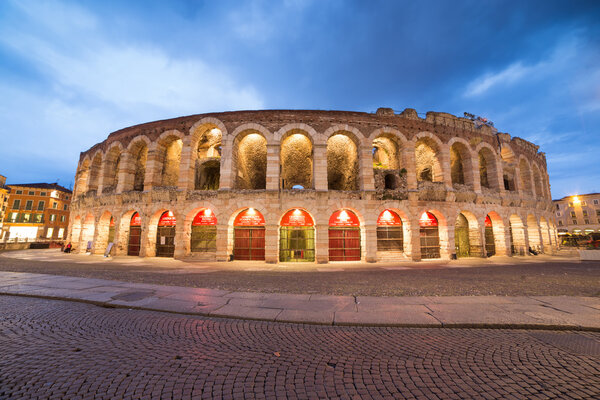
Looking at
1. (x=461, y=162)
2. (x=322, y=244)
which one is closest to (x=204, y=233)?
(x=322, y=244)

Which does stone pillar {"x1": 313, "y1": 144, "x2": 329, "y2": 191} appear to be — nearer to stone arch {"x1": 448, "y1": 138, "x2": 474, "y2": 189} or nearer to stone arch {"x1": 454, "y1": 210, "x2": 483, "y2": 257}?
stone arch {"x1": 448, "y1": 138, "x2": 474, "y2": 189}

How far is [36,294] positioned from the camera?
632 cm

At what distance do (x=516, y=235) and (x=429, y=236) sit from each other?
10.3m

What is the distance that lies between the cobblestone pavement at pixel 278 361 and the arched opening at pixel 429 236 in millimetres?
14144

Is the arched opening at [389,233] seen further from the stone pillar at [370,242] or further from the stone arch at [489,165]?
the stone arch at [489,165]

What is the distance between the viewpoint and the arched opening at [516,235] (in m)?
20.7

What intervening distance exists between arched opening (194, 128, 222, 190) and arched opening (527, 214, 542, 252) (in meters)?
30.0

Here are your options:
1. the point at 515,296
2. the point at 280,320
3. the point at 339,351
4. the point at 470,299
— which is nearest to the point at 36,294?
the point at 280,320

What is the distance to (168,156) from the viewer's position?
66.0 feet

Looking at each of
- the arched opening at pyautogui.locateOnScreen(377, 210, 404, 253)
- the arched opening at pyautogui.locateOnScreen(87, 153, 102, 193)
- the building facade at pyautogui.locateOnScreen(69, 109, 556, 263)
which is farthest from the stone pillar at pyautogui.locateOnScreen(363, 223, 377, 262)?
the arched opening at pyautogui.locateOnScreen(87, 153, 102, 193)

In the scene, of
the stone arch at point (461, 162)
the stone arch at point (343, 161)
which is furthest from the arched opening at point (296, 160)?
the stone arch at point (461, 162)

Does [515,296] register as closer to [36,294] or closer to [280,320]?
[280,320]

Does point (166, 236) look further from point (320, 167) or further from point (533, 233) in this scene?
A: point (533, 233)

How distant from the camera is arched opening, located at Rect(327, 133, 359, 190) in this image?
1970 centimetres
